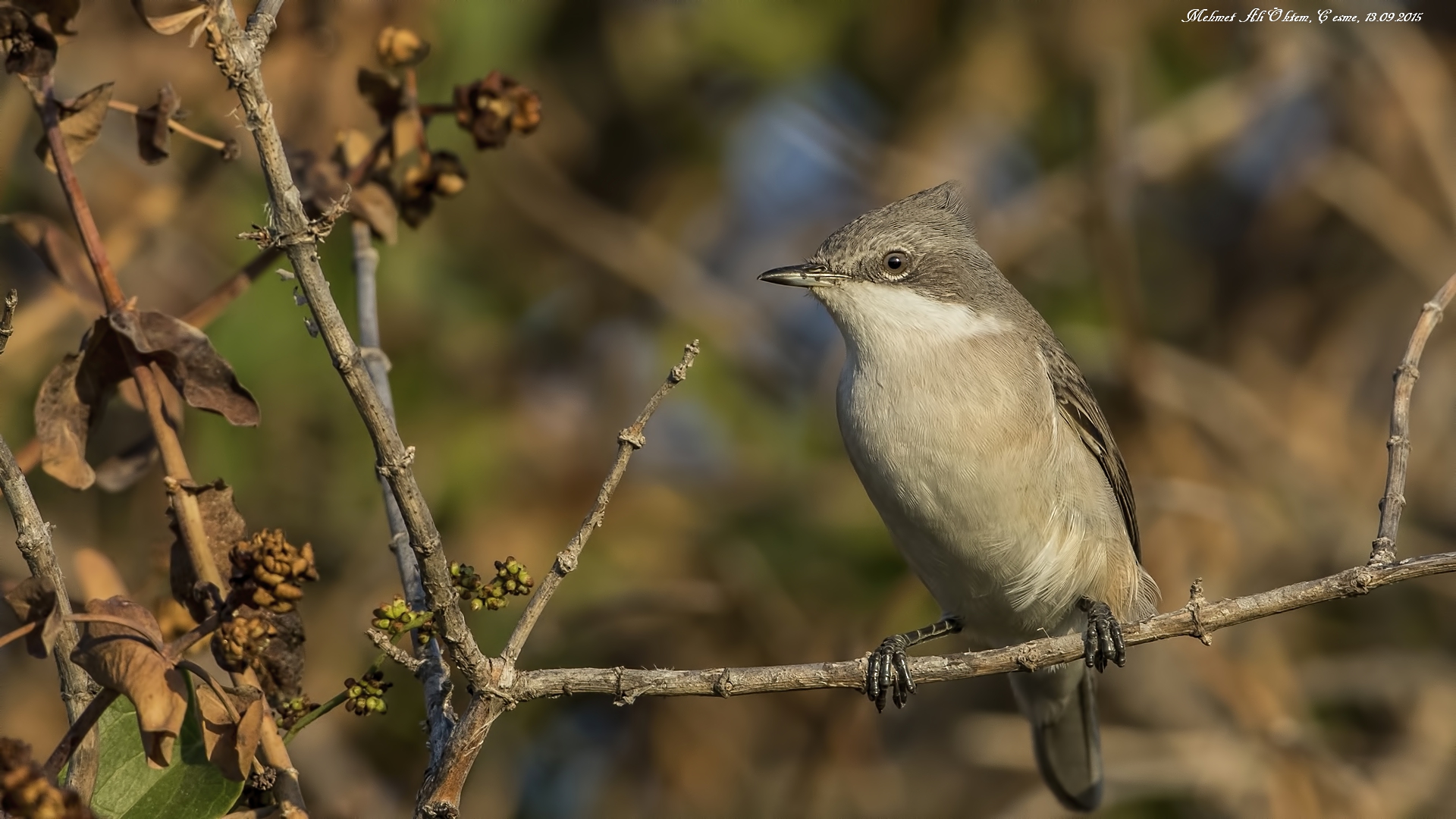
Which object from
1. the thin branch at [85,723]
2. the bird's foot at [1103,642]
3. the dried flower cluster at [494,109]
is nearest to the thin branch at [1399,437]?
the bird's foot at [1103,642]

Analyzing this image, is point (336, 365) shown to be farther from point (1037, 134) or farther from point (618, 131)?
point (1037, 134)

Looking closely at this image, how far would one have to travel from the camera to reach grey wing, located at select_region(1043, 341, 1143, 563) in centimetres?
454

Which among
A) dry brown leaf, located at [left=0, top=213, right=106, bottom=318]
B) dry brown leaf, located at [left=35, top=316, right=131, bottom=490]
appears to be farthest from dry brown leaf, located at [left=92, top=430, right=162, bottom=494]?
dry brown leaf, located at [left=0, top=213, right=106, bottom=318]

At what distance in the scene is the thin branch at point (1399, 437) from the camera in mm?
2781

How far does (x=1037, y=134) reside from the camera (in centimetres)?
651

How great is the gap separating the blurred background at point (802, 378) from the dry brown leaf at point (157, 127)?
→ 1.75 metres

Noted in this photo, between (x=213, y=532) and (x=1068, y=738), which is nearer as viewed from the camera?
A: (x=213, y=532)

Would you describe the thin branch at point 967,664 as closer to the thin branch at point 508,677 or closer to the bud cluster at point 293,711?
the thin branch at point 508,677

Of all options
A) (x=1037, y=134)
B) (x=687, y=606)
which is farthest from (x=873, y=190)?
(x=687, y=606)

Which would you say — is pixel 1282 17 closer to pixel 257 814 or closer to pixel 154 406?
pixel 154 406

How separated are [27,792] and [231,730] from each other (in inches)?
17.4

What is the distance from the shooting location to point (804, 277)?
443cm

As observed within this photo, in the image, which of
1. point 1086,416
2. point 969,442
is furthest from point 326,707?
point 1086,416

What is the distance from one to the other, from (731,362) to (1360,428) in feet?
10.0
